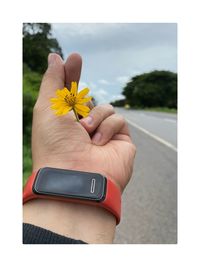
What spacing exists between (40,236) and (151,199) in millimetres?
1939

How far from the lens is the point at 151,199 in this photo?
258 centimetres

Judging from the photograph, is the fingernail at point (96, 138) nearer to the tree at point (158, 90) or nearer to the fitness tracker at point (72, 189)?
the fitness tracker at point (72, 189)

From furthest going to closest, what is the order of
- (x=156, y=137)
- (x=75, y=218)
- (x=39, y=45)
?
(x=156, y=137) < (x=39, y=45) < (x=75, y=218)

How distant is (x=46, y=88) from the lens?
3.12 ft

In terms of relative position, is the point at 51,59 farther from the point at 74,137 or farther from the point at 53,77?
the point at 74,137

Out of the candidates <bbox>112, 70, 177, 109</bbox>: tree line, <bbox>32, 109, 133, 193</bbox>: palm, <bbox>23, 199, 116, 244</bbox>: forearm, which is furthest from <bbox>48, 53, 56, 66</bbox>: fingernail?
<bbox>112, 70, 177, 109</bbox>: tree line

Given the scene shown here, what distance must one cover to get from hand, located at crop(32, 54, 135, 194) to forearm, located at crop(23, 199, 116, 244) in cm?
11

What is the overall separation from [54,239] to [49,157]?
0.26 meters

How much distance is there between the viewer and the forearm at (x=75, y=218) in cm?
81

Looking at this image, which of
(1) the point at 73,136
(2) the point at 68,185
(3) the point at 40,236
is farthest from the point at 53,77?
(3) the point at 40,236

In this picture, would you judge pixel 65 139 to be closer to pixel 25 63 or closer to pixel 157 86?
pixel 25 63

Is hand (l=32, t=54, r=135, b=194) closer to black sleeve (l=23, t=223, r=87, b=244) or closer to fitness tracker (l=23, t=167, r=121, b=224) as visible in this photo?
fitness tracker (l=23, t=167, r=121, b=224)

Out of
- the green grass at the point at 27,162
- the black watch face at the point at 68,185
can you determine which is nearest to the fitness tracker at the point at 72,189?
the black watch face at the point at 68,185
